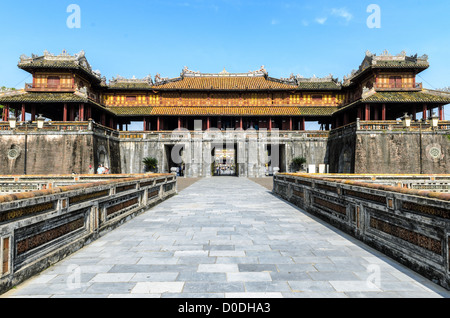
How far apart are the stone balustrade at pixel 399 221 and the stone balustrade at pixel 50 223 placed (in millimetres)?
5172

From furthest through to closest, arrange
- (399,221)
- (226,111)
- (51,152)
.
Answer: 1. (226,111)
2. (51,152)
3. (399,221)

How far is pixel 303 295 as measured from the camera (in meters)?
2.99

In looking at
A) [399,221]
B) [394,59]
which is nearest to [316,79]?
[394,59]

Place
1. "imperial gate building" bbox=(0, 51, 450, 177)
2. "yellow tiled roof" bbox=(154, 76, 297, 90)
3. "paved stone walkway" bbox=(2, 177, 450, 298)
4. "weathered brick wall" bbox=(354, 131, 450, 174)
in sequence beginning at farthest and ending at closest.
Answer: "yellow tiled roof" bbox=(154, 76, 297, 90) < "imperial gate building" bbox=(0, 51, 450, 177) < "weathered brick wall" bbox=(354, 131, 450, 174) < "paved stone walkway" bbox=(2, 177, 450, 298)

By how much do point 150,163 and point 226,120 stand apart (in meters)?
11.5

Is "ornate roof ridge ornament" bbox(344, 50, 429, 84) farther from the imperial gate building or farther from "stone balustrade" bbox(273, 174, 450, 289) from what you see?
"stone balustrade" bbox(273, 174, 450, 289)

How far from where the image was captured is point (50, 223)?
13.0 ft

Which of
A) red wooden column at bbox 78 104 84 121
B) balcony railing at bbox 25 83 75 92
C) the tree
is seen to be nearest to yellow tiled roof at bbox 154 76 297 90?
red wooden column at bbox 78 104 84 121

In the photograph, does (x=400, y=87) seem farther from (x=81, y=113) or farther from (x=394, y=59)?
(x=81, y=113)

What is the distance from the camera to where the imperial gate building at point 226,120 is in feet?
76.3

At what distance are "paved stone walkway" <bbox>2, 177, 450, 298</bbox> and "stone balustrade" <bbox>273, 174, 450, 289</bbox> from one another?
0.20 metres

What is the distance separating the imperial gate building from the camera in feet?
76.3
